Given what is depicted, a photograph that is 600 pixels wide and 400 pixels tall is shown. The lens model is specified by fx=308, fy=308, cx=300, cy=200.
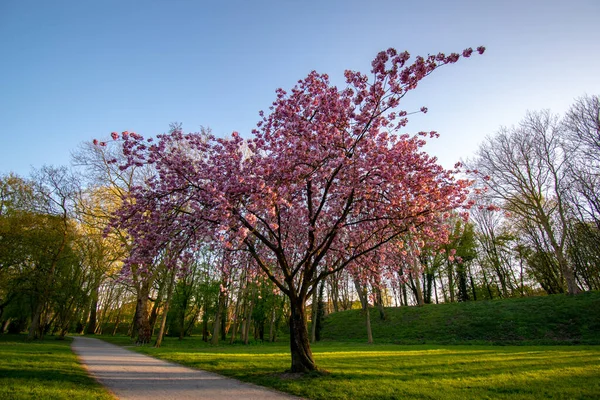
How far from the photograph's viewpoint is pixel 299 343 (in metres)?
9.59

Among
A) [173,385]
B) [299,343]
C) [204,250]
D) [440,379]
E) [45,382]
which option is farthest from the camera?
[204,250]

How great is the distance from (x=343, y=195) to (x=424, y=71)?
447 cm

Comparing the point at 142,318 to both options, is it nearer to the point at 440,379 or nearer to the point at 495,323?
the point at 440,379

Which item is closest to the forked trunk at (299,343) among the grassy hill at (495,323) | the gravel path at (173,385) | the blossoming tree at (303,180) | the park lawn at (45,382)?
the blossoming tree at (303,180)

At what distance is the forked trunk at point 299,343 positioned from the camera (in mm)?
9352

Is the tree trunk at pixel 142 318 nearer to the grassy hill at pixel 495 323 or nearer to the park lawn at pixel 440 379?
the park lawn at pixel 440 379

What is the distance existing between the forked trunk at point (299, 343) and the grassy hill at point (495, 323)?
1733 centimetres

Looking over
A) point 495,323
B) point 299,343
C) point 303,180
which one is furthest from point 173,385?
point 495,323

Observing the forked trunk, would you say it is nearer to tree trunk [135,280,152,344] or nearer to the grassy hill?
the grassy hill

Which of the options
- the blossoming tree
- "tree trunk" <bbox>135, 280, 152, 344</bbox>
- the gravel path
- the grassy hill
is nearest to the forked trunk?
the blossoming tree

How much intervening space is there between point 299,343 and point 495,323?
21.9 metres

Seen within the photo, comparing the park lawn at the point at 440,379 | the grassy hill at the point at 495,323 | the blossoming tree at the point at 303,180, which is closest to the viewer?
the park lawn at the point at 440,379

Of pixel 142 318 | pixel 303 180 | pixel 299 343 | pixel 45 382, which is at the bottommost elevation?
pixel 45 382

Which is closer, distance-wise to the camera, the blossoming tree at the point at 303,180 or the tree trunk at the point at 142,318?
the blossoming tree at the point at 303,180
